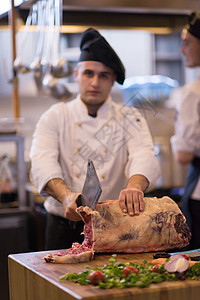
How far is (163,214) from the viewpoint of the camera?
68.4 inches

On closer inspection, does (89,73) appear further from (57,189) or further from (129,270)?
(129,270)

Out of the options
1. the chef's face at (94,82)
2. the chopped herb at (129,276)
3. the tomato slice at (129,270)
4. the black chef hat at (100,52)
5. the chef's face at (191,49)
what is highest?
the chef's face at (191,49)

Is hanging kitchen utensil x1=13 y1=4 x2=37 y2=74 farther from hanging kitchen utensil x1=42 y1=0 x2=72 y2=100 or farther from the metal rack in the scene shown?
the metal rack

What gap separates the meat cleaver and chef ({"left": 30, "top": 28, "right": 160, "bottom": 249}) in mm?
219

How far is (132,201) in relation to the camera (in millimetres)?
1745

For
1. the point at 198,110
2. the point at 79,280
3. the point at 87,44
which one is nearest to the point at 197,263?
the point at 79,280

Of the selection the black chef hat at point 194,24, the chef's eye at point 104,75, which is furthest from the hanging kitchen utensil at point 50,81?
the black chef hat at point 194,24

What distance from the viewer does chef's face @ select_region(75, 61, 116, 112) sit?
199 centimetres

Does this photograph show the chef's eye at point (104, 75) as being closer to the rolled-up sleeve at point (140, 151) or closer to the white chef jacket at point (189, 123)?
the rolled-up sleeve at point (140, 151)

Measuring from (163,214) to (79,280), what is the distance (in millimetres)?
520

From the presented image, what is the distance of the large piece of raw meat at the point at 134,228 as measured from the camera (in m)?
1.67

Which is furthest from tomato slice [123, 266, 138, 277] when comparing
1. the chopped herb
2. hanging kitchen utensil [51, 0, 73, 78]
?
hanging kitchen utensil [51, 0, 73, 78]

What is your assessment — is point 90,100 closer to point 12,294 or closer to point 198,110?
point 12,294

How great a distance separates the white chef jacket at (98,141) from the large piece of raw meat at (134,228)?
10.5 inches
